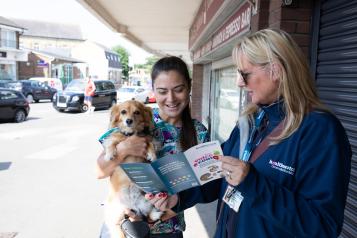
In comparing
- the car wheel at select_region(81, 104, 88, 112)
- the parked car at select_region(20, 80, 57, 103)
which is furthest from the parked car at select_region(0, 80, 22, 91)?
the car wheel at select_region(81, 104, 88, 112)

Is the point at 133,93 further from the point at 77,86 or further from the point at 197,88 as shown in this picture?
the point at 197,88

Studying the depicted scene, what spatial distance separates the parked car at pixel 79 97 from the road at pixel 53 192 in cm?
1006

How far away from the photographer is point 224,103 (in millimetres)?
9211

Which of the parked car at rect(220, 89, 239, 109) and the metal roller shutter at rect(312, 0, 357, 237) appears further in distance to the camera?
the parked car at rect(220, 89, 239, 109)

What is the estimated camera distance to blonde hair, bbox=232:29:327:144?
1.57 m

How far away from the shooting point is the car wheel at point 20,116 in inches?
687

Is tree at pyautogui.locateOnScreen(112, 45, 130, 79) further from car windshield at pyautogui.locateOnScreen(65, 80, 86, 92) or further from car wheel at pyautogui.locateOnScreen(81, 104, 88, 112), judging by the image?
car wheel at pyautogui.locateOnScreen(81, 104, 88, 112)

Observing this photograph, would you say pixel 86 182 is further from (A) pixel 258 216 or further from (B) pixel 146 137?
(A) pixel 258 216

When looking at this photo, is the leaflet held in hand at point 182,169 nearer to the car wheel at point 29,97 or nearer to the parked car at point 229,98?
the parked car at point 229,98

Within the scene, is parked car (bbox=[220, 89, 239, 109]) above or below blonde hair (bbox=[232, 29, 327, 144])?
below

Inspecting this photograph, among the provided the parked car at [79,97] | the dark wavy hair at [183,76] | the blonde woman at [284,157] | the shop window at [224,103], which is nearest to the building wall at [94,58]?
the parked car at [79,97]

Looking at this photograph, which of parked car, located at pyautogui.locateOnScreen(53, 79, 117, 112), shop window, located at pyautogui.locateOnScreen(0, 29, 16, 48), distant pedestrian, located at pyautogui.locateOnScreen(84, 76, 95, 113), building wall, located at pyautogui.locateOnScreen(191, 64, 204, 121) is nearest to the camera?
building wall, located at pyautogui.locateOnScreen(191, 64, 204, 121)

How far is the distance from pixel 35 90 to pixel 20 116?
1342 centimetres

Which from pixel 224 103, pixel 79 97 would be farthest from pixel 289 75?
pixel 79 97
